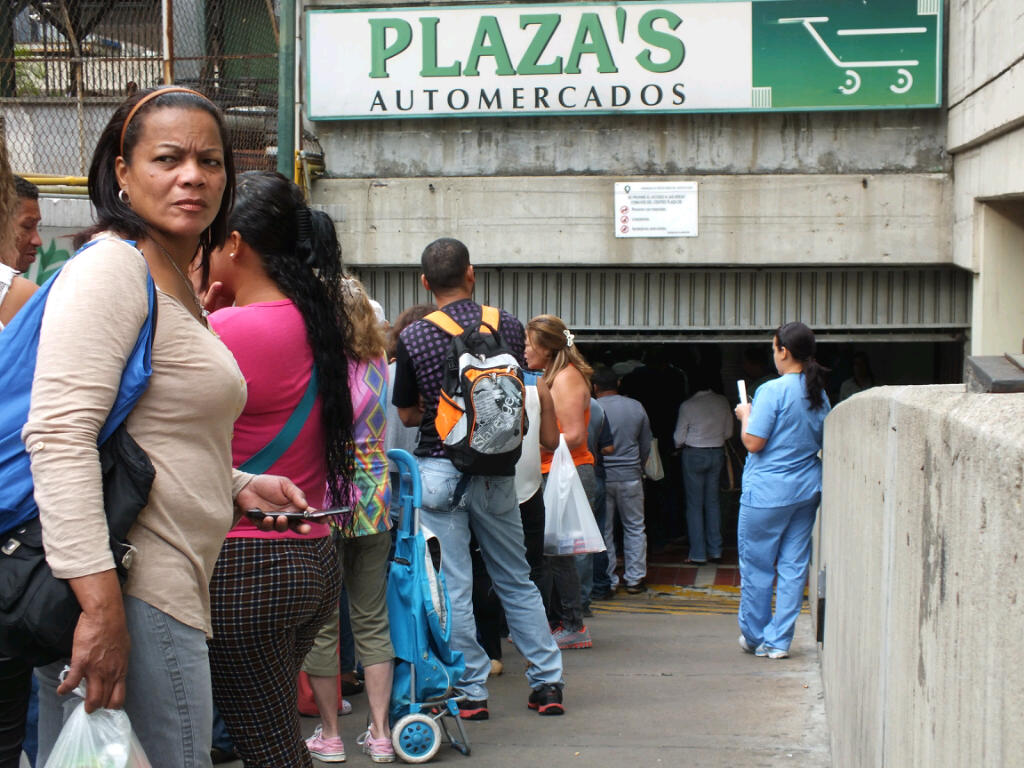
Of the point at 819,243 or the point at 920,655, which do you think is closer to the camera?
the point at 920,655

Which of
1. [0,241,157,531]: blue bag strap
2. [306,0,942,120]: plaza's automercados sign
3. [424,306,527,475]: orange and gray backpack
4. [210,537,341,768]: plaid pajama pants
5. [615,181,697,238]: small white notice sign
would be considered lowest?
[210,537,341,768]: plaid pajama pants

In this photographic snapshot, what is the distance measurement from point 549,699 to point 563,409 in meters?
2.30

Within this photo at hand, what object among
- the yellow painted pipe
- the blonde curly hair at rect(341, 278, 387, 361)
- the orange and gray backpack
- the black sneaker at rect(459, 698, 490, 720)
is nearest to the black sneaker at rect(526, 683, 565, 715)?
the black sneaker at rect(459, 698, 490, 720)

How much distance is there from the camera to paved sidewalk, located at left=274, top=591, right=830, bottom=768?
497 centimetres

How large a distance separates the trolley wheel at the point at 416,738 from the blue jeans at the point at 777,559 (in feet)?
9.09

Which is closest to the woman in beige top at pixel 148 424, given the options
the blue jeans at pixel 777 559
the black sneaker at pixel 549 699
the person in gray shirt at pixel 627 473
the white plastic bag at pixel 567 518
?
the black sneaker at pixel 549 699

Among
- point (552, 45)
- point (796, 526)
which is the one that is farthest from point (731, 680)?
point (552, 45)

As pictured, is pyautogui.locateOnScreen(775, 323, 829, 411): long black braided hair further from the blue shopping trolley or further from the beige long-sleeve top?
the beige long-sleeve top

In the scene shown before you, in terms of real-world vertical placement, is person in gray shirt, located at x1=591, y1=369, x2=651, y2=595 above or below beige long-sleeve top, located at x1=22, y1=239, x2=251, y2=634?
below

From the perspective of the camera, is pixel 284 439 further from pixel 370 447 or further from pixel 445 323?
pixel 445 323

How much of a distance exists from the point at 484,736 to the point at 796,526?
102 inches

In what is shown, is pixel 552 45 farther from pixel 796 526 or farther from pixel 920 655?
pixel 920 655

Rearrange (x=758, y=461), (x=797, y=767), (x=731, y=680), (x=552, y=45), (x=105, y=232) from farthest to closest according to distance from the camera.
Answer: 1. (x=552, y=45)
2. (x=758, y=461)
3. (x=731, y=680)
4. (x=797, y=767)
5. (x=105, y=232)

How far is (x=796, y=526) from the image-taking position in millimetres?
6969
